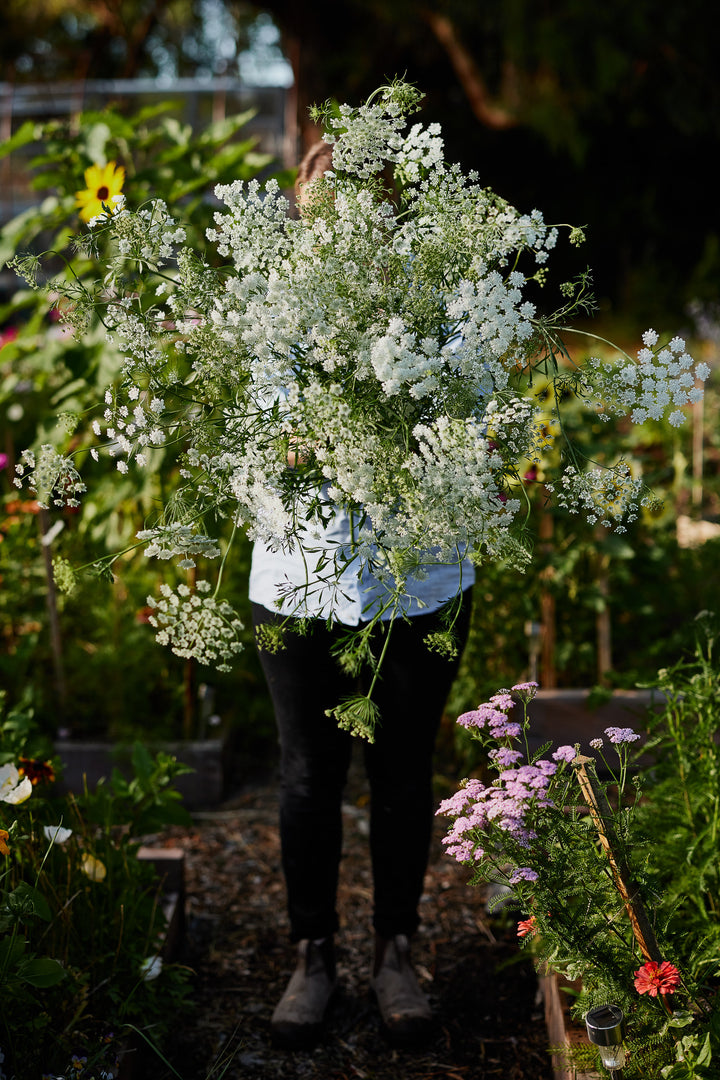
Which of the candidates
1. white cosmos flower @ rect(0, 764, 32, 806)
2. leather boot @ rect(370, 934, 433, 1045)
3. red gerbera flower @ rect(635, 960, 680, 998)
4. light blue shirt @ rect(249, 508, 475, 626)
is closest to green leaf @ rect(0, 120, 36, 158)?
light blue shirt @ rect(249, 508, 475, 626)

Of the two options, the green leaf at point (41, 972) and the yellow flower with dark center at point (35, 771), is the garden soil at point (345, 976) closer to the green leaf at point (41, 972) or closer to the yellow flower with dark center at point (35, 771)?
the green leaf at point (41, 972)

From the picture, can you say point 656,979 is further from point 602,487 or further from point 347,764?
point 347,764

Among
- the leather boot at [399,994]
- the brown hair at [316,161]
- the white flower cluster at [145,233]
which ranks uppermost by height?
the brown hair at [316,161]

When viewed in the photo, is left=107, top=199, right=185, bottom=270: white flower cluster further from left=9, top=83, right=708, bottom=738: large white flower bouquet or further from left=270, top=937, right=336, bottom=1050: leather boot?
left=270, top=937, right=336, bottom=1050: leather boot

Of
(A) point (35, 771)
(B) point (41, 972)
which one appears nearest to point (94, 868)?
(A) point (35, 771)

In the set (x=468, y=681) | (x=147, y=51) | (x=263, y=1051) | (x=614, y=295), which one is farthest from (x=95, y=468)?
(x=147, y=51)

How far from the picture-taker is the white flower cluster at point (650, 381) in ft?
3.39

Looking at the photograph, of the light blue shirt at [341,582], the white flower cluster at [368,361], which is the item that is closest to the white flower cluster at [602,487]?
the white flower cluster at [368,361]

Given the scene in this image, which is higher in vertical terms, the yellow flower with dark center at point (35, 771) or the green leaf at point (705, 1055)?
the yellow flower with dark center at point (35, 771)

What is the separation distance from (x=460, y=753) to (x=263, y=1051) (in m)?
1.01

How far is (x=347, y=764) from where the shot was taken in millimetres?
1692

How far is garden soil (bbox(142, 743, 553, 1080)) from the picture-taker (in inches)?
63.8

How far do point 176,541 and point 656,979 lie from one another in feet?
2.52

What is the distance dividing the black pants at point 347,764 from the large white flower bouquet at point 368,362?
0.43 m
